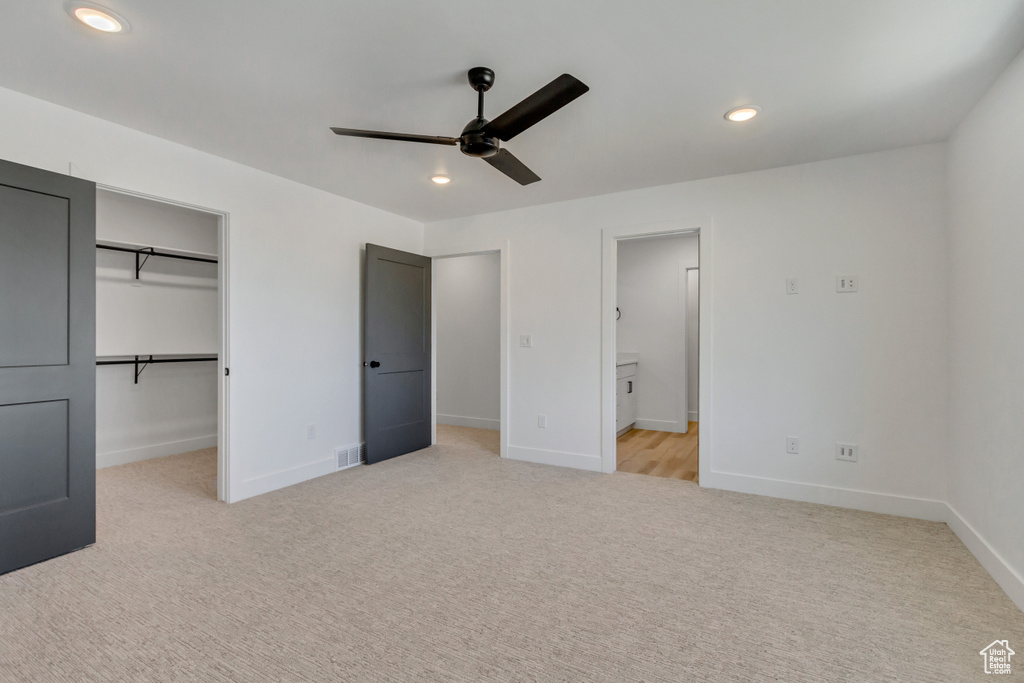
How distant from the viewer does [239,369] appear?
3.38m

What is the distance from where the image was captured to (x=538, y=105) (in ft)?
6.56

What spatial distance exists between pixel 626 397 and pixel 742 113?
3.67 m

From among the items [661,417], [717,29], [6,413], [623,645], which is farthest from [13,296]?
[661,417]

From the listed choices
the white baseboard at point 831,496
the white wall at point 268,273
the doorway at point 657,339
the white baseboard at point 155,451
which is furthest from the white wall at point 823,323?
the white baseboard at point 155,451

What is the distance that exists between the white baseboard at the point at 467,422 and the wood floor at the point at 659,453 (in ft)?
5.20

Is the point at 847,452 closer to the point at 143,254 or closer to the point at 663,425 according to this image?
the point at 663,425

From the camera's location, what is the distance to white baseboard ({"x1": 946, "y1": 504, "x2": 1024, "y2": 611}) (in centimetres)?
203

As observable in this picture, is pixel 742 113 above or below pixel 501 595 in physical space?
above

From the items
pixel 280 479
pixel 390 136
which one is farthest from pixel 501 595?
pixel 280 479

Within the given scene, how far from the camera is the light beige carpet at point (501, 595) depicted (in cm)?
167

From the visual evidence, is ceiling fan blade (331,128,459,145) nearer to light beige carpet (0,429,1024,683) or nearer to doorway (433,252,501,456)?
light beige carpet (0,429,1024,683)

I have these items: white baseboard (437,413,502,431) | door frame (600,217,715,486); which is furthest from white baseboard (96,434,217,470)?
door frame (600,217,715,486)

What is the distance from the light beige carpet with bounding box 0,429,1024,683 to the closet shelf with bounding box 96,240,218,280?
214 cm

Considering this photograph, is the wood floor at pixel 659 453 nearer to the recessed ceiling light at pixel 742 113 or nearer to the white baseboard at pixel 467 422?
the white baseboard at pixel 467 422
